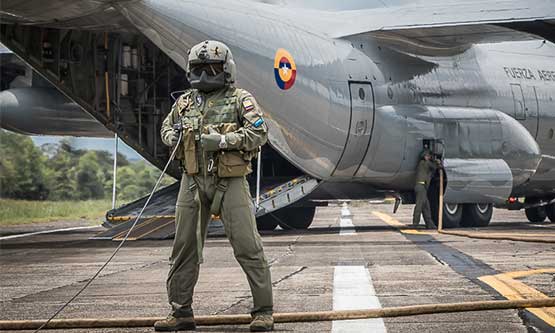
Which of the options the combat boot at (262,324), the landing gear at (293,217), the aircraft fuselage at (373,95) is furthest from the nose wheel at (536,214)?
the combat boot at (262,324)

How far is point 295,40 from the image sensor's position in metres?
18.6

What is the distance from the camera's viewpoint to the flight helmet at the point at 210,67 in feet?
24.6

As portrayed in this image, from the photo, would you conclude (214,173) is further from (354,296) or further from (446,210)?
(446,210)

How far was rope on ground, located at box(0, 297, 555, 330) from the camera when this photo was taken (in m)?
7.20

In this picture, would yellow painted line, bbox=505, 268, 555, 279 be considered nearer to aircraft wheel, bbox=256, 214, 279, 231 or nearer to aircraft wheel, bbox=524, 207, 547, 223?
aircraft wheel, bbox=256, 214, 279, 231

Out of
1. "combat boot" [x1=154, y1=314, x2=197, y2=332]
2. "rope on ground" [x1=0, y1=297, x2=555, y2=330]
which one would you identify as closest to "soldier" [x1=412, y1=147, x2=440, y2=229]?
"rope on ground" [x1=0, y1=297, x2=555, y2=330]

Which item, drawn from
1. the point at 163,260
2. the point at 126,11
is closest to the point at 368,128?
the point at 126,11

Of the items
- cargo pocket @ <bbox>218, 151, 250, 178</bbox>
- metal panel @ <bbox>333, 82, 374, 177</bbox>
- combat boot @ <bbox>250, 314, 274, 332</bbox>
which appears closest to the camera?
combat boot @ <bbox>250, 314, 274, 332</bbox>

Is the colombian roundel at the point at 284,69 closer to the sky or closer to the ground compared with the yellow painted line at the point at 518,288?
closer to the sky

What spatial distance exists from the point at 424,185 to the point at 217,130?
1412 cm

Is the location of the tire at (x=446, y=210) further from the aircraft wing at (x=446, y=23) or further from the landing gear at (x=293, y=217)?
the aircraft wing at (x=446, y=23)

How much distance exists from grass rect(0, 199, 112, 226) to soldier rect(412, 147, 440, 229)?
13005 millimetres

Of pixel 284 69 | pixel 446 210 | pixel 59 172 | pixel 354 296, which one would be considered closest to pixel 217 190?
pixel 354 296

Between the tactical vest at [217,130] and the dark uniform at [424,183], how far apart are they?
13732 mm
